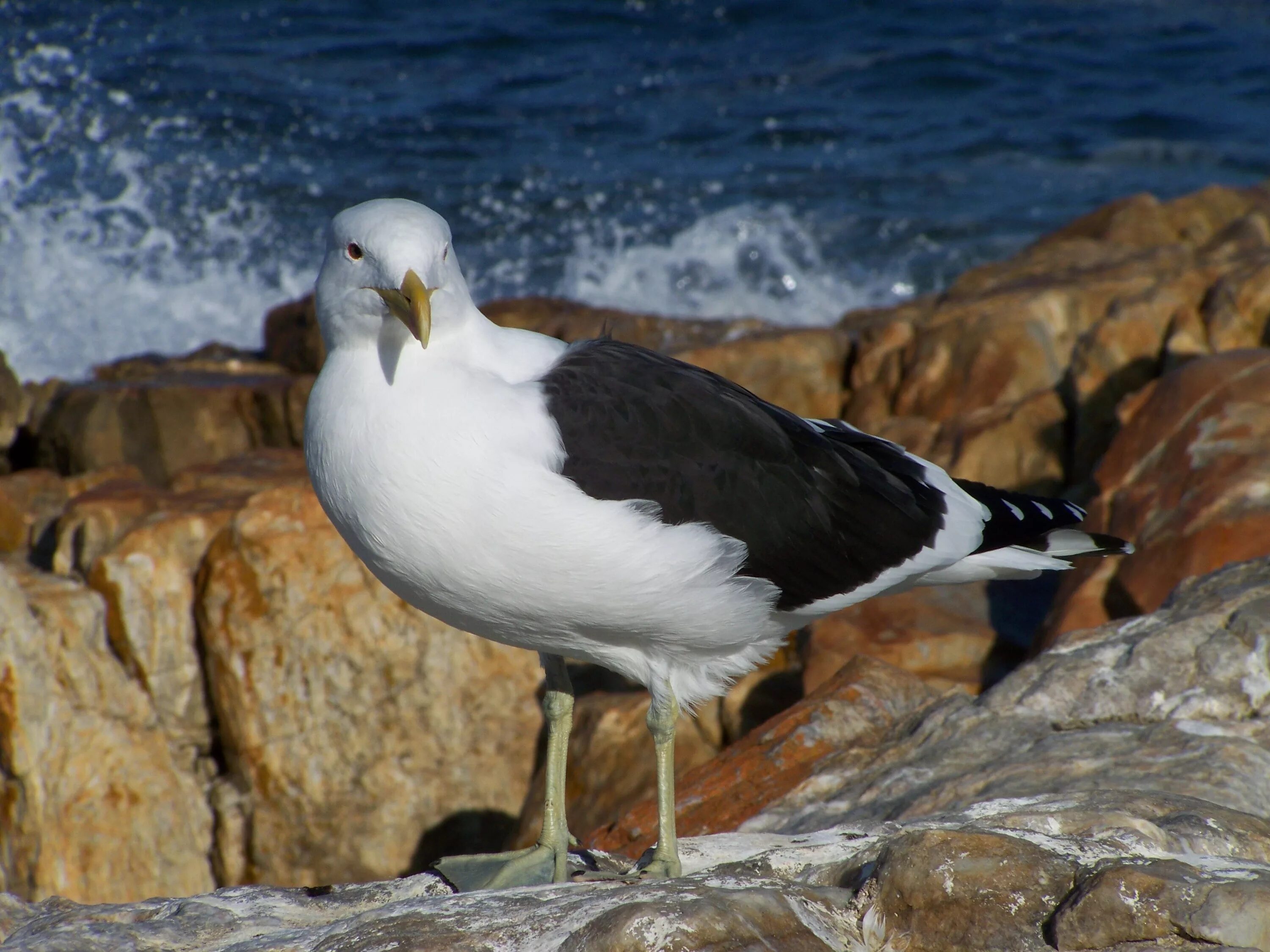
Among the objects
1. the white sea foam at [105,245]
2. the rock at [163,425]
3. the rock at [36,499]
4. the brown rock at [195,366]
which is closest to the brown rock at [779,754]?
the rock at [36,499]

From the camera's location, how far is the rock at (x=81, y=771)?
5.59 m

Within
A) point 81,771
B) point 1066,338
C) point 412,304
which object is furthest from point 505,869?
point 1066,338

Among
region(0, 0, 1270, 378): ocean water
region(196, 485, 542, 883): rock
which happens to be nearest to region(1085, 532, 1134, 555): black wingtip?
region(196, 485, 542, 883): rock

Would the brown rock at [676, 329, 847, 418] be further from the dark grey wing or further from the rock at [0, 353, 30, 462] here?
the rock at [0, 353, 30, 462]

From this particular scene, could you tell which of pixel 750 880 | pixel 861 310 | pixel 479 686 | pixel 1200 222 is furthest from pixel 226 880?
pixel 1200 222

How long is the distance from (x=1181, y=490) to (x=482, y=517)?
139 inches

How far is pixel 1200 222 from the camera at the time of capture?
1095 centimetres

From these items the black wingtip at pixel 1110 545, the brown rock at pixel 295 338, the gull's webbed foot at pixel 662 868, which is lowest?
the gull's webbed foot at pixel 662 868

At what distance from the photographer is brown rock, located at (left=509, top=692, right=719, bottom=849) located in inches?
215

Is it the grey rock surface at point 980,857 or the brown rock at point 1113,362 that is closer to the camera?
the grey rock surface at point 980,857

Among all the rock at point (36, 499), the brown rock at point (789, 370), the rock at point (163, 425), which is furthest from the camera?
the rock at point (163, 425)

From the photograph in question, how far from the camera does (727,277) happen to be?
14625 millimetres

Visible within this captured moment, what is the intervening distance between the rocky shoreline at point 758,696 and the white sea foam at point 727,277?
13.8ft

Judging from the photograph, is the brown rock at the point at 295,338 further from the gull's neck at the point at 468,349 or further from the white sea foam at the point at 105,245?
the gull's neck at the point at 468,349
